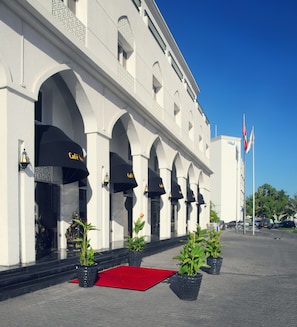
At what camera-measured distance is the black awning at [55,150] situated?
9078 millimetres

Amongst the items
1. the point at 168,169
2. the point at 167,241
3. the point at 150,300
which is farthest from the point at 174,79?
the point at 150,300

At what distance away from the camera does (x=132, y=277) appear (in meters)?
9.77

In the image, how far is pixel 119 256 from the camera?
39.7 feet

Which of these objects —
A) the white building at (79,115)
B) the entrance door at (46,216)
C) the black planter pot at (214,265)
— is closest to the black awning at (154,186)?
the white building at (79,115)

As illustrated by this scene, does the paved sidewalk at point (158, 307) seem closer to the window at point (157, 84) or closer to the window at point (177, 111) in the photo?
the window at point (157, 84)

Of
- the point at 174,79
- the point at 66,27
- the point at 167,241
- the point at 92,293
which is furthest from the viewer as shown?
the point at 174,79

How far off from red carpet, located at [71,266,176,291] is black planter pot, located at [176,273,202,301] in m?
1.26

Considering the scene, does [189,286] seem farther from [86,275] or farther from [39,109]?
[39,109]

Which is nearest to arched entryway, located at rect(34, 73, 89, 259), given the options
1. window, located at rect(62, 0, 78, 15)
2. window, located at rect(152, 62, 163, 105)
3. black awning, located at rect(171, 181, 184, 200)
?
window, located at rect(62, 0, 78, 15)

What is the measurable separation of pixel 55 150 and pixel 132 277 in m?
4.12

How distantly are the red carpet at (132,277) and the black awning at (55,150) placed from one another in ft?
10.2

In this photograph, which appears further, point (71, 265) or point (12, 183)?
point (71, 265)

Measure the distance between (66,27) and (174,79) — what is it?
13.0 metres

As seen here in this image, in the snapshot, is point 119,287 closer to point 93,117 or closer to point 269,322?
point 269,322
